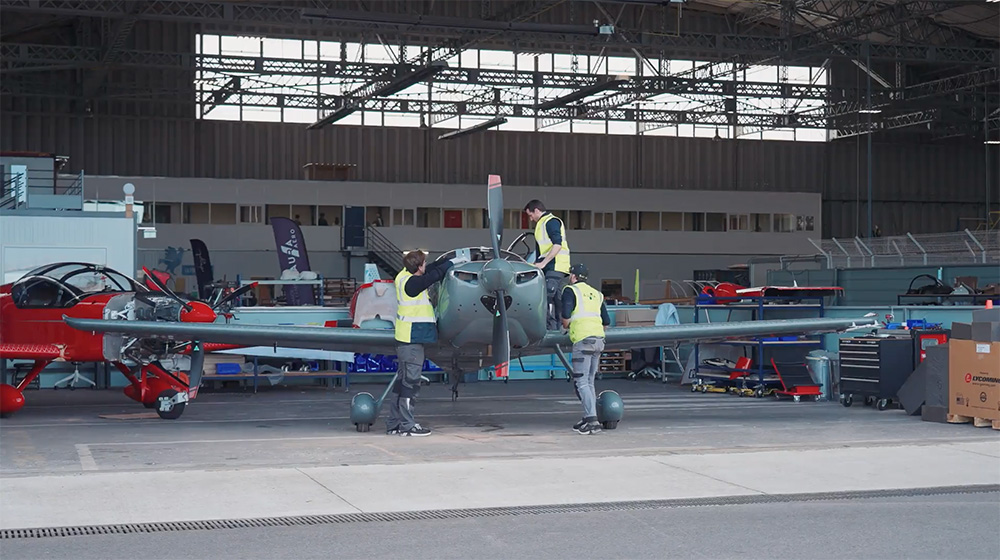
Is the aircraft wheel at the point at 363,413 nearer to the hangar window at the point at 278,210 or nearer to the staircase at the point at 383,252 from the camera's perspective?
the staircase at the point at 383,252

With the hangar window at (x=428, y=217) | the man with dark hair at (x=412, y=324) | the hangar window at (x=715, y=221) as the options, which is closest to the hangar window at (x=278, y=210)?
the hangar window at (x=428, y=217)

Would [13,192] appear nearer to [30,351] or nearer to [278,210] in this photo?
[30,351]

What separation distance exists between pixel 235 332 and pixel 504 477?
18.0ft

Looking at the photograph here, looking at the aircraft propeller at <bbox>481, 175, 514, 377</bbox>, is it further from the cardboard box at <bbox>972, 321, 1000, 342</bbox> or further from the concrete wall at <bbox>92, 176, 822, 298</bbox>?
the concrete wall at <bbox>92, 176, 822, 298</bbox>

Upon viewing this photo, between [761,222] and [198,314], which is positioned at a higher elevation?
[761,222]

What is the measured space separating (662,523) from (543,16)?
4303 cm

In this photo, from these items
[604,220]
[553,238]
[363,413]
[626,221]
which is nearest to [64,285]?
[363,413]

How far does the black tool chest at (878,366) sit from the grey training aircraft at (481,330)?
2.36ft

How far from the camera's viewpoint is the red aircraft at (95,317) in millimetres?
15016

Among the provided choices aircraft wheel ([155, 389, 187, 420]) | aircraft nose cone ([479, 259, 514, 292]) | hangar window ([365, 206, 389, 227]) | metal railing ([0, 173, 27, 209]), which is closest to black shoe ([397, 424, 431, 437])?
aircraft nose cone ([479, 259, 514, 292])

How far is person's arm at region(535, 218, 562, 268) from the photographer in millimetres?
12969

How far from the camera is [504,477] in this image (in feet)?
32.0

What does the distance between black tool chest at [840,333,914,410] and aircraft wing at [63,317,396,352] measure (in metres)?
7.41

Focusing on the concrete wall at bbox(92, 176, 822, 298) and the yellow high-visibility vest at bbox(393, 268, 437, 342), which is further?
the concrete wall at bbox(92, 176, 822, 298)
